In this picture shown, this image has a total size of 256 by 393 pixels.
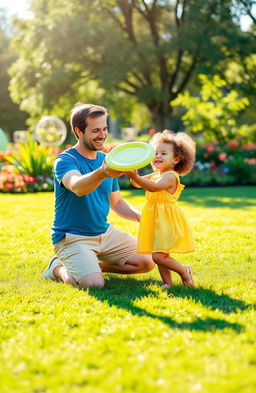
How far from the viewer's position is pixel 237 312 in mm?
3229

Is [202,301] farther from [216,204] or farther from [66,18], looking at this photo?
[66,18]

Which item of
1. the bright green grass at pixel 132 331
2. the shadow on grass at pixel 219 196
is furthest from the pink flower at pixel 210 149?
the bright green grass at pixel 132 331

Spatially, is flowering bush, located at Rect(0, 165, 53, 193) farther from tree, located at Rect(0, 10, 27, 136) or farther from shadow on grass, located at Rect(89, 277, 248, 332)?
tree, located at Rect(0, 10, 27, 136)

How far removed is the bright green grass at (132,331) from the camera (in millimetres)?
2279

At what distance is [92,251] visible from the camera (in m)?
4.20

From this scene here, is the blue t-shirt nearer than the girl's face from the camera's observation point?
No

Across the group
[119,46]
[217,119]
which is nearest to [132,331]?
[217,119]

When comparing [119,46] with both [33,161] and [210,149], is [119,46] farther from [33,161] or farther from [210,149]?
[33,161]

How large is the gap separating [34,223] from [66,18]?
17010 millimetres

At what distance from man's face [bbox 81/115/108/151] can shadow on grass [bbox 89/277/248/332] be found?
111 centimetres

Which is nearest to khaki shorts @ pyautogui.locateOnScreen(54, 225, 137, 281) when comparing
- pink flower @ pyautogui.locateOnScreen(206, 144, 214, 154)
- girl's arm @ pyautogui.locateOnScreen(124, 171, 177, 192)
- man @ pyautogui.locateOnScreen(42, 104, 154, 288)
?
man @ pyautogui.locateOnScreen(42, 104, 154, 288)

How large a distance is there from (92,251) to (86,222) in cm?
24

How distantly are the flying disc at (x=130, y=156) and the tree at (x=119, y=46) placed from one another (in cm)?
1864

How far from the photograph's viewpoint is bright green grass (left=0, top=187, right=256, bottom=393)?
2279 millimetres
